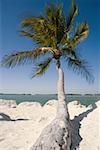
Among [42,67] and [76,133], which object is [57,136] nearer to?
[76,133]

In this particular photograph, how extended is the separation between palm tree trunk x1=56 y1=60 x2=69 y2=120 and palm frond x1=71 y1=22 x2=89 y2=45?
1370 mm

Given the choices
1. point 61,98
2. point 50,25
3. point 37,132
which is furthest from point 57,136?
point 50,25

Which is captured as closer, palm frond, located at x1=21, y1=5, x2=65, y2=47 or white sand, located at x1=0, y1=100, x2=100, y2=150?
white sand, located at x1=0, y1=100, x2=100, y2=150

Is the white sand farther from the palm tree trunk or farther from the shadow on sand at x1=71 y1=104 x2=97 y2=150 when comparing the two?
the palm tree trunk

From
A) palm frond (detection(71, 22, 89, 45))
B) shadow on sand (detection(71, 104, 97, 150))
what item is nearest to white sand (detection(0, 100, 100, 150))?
shadow on sand (detection(71, 104, 97, 150))

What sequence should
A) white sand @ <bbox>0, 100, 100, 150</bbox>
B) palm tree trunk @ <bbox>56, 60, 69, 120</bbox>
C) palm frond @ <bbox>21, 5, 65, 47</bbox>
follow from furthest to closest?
palm frond @ <bbox>21, 5, 65, 47</bbox> < palm tree trunk @ <bbox>56, 60, 69, 120</bbox> < white sand @ <bbox>0, 100, 100, 150</bbox>

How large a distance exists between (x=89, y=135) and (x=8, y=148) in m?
3.15

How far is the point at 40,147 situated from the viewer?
8328 mm

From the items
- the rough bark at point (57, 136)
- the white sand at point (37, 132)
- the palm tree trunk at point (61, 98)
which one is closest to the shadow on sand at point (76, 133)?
the white sand at point (37, 132)

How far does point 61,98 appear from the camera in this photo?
11.8 metres

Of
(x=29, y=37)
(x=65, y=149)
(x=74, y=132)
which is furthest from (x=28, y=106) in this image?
(x=65, y=149)

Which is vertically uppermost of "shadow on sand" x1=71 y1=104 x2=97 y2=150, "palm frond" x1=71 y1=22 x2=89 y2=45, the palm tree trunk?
"palm frond" x1=71 y1=22 x2=89 y2=45

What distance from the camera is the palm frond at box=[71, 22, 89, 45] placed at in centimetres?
1256

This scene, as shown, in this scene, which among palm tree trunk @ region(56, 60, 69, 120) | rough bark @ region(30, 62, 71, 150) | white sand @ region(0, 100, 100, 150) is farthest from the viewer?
palm tree trunk @ region(56, 60, 69, 120)
